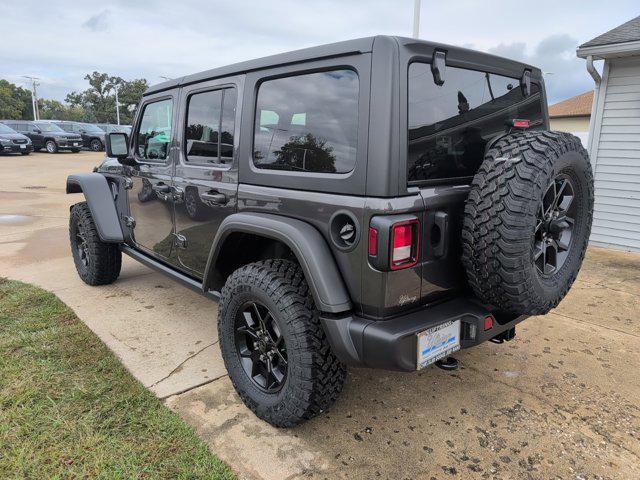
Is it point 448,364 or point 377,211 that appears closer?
point 377,211

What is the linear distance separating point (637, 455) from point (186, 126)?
3.21 metres

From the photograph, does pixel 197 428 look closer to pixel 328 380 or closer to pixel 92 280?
pixel 328 380

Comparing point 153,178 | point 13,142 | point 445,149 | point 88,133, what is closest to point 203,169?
point 153,178

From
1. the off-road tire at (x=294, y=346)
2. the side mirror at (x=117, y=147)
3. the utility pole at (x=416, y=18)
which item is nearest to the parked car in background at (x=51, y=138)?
the utility pole at (x=416, y=18)

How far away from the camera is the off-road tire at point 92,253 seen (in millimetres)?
4195

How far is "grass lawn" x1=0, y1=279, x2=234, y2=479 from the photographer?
6.84ft

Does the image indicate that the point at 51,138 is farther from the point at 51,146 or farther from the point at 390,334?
the point at 390,334

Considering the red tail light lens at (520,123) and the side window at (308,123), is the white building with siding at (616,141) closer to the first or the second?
the red tail light lens at (520,123)

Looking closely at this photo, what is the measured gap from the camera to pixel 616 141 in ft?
20.8

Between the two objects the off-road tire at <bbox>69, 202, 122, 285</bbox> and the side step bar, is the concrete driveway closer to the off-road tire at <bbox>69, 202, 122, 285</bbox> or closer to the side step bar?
the off-road tire at <bbox>69, 202, 122, 285</bbox>

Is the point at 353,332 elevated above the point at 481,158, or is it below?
below

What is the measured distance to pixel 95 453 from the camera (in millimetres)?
2166

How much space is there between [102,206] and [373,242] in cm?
306

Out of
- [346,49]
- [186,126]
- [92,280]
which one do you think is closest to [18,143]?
[92,280]
